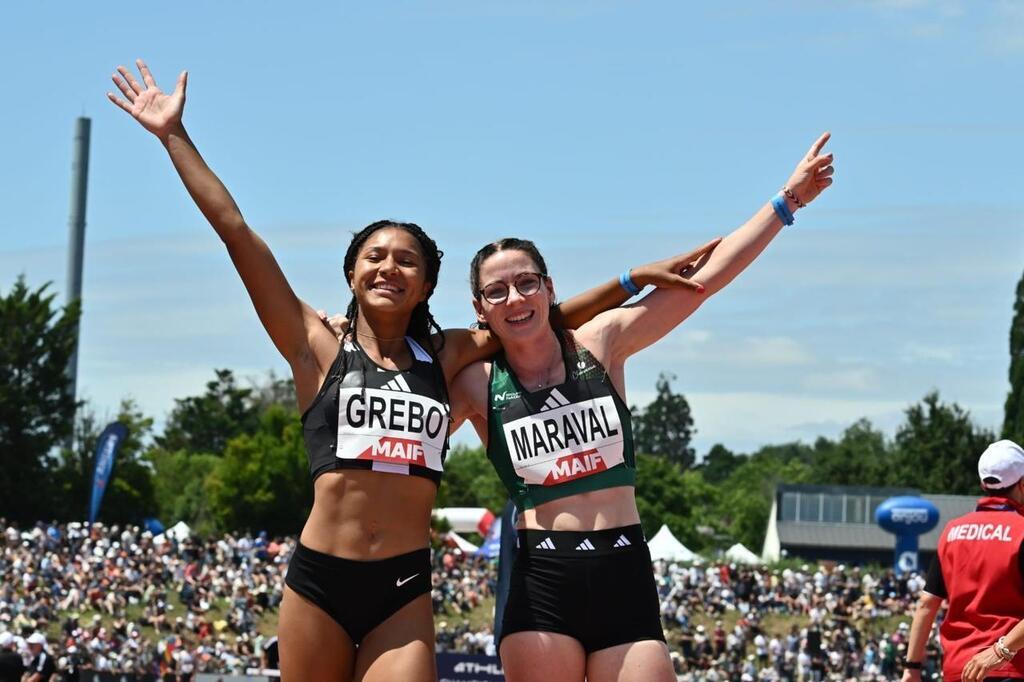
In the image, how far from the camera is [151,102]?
567 centimetres

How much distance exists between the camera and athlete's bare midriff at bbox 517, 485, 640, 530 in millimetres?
5398

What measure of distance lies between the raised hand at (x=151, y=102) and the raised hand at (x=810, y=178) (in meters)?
2.41

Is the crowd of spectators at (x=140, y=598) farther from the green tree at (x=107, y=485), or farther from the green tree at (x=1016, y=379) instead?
the green tree at (x=1016, y=379)

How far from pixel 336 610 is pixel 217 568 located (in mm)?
34035

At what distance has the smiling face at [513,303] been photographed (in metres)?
5.50

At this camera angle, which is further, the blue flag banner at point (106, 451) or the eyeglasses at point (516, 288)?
the blue flag banner at point (106, 451)

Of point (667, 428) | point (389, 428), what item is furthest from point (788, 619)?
point (667, 428)

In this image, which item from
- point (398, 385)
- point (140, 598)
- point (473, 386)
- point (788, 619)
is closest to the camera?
point (398, 385)

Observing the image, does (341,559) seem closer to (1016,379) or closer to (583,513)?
(583,513)

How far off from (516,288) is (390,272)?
462 millimetres

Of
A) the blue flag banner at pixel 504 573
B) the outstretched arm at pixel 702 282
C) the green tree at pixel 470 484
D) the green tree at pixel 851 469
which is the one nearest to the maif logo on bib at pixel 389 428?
the blue flag banner at pixel 504 573

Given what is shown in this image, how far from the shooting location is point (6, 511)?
61.1 m

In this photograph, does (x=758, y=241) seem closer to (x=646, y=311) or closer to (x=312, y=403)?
(x=646, y=311)

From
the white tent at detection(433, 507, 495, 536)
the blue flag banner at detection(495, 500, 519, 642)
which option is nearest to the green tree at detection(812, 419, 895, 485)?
the white tent at detection(433, 507, 495, 536)
